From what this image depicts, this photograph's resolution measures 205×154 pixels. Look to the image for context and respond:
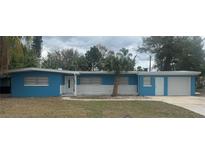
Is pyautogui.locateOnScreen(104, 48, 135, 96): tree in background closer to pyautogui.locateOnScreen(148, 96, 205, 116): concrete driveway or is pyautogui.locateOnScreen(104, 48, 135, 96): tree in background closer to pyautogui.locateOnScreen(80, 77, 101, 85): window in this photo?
pyautogui.locateOnScreen(80, 77, 101, 85): window

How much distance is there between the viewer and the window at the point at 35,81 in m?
17.5

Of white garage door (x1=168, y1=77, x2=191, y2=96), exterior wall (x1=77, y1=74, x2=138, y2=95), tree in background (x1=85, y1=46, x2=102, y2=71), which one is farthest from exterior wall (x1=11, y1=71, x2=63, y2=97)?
tree in background (x1=85, y1=46, x2=102, y2=71)

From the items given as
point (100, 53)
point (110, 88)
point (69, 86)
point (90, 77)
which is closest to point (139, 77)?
point (110, 88)

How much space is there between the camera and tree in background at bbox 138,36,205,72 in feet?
87.7

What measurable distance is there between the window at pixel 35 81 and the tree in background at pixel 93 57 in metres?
22.0

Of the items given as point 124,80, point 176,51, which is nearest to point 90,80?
point 124,80

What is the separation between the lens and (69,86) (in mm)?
20156

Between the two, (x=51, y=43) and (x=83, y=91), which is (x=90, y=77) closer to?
(x=83, y=91)

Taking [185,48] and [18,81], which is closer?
[18,81]

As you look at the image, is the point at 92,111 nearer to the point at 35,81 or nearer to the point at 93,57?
the point at 35,81

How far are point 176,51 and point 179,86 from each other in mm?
11589

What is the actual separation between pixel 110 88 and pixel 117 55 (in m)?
3.92

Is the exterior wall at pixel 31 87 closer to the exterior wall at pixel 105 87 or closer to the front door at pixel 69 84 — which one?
the front door at pixel 69 84

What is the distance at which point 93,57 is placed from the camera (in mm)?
41156
